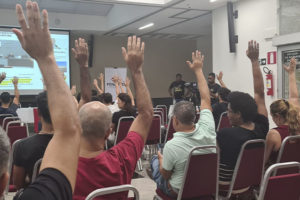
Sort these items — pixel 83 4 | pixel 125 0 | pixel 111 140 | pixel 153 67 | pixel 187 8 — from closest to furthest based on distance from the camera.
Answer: pixel 111 140
pixel 125 0
pixel 187 8
pixel 83 4
pixel 153 67

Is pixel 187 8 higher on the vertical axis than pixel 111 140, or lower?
higher

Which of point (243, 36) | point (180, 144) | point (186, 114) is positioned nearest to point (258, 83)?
point (186, 114)

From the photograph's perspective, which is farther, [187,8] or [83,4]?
[83,4]

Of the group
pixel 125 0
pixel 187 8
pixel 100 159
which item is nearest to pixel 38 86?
pixel 125 0

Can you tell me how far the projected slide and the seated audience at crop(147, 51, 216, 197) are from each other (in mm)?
7365

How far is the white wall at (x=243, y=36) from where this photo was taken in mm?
6312

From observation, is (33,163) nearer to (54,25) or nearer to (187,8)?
(187,8)

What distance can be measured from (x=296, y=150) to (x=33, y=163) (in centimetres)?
201

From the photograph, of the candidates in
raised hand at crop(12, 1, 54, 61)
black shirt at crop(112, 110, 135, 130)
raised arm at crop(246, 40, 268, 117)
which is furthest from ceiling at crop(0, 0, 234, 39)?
raised hand at crop(12, 1, 54, 61)

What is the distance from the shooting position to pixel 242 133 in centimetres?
242

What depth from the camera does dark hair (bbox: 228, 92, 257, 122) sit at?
2.48 metres

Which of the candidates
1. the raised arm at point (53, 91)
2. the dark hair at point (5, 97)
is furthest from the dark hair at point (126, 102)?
the raised arm at point (53, 91)

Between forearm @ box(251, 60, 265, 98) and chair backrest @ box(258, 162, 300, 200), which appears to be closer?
chair backrest @ box(258, 162, 300, 200)

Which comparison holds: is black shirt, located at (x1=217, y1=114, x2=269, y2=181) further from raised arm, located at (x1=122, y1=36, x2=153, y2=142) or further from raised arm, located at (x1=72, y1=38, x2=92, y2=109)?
raised arm, located at (x1=72, y1=38, x2=92, y2=109)
